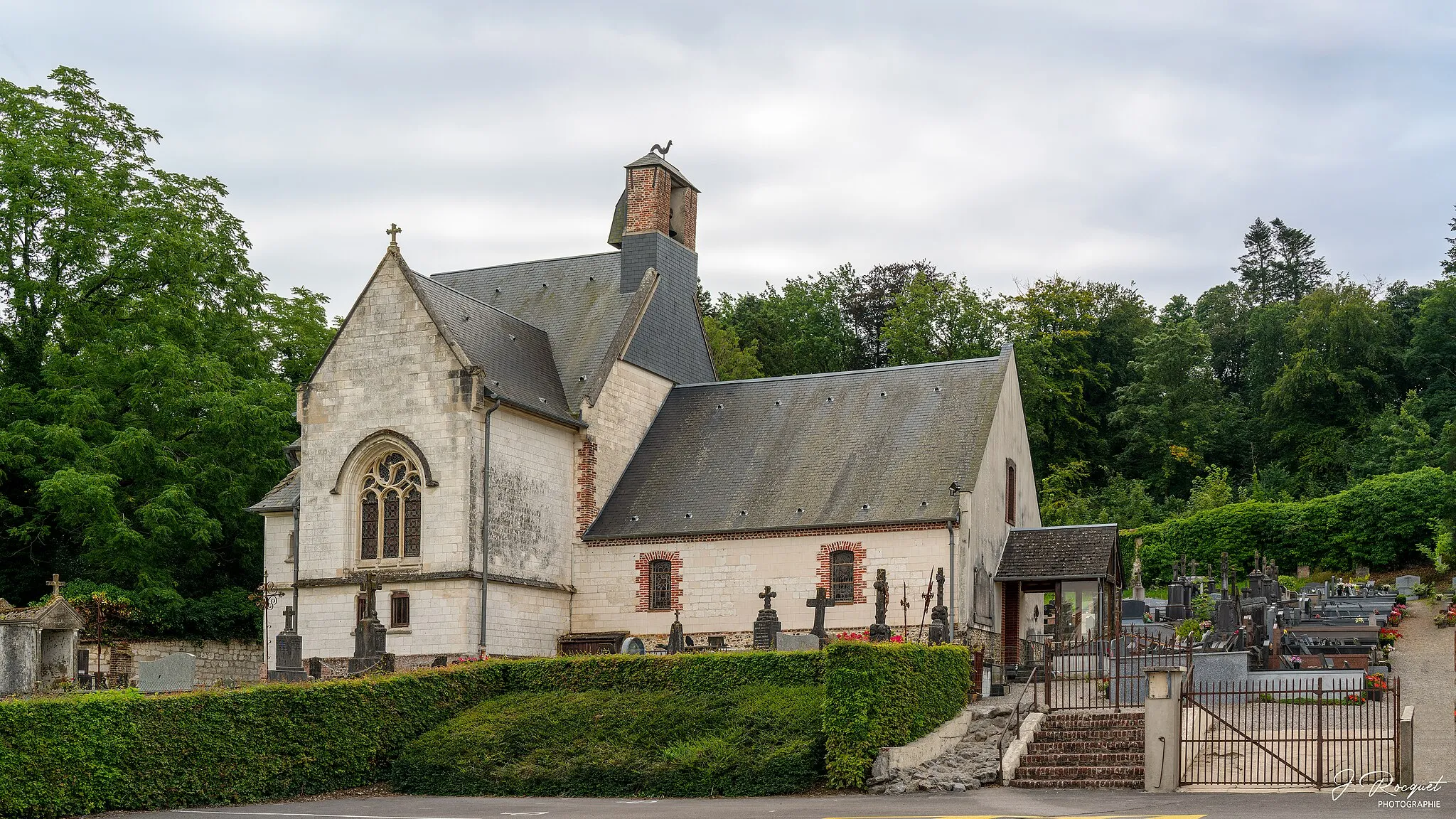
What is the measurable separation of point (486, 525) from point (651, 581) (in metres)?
3.84

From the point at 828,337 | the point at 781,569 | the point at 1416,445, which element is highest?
the point at 828,337

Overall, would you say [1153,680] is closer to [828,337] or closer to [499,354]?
[499,354]

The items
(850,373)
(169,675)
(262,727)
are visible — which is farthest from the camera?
(850,373)

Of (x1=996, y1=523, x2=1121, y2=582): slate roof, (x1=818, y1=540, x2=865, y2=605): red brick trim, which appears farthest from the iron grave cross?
(x1=996, y1=523, x2=1121, y2=582): slate roof

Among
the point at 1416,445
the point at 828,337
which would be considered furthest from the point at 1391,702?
the point at 828,337

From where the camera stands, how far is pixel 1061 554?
33.1 meters

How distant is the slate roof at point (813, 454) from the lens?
1283 inches

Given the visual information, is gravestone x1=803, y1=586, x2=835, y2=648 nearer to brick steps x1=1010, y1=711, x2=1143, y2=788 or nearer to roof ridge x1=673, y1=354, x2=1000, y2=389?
brick steps x1=1010, y1=711, x2=1143, y2=788

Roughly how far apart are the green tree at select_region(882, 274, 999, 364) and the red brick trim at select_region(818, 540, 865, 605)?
23860 millimetres

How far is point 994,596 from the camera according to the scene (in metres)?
33.2

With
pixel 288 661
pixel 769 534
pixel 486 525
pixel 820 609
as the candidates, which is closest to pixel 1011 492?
pixel 769 534

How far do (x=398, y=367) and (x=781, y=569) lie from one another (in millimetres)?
8956

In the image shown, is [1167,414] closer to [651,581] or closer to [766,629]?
[651,581]

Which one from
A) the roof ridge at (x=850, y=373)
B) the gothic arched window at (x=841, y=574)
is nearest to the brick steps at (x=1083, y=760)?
the gothic arched window at (x=841, y=574)
